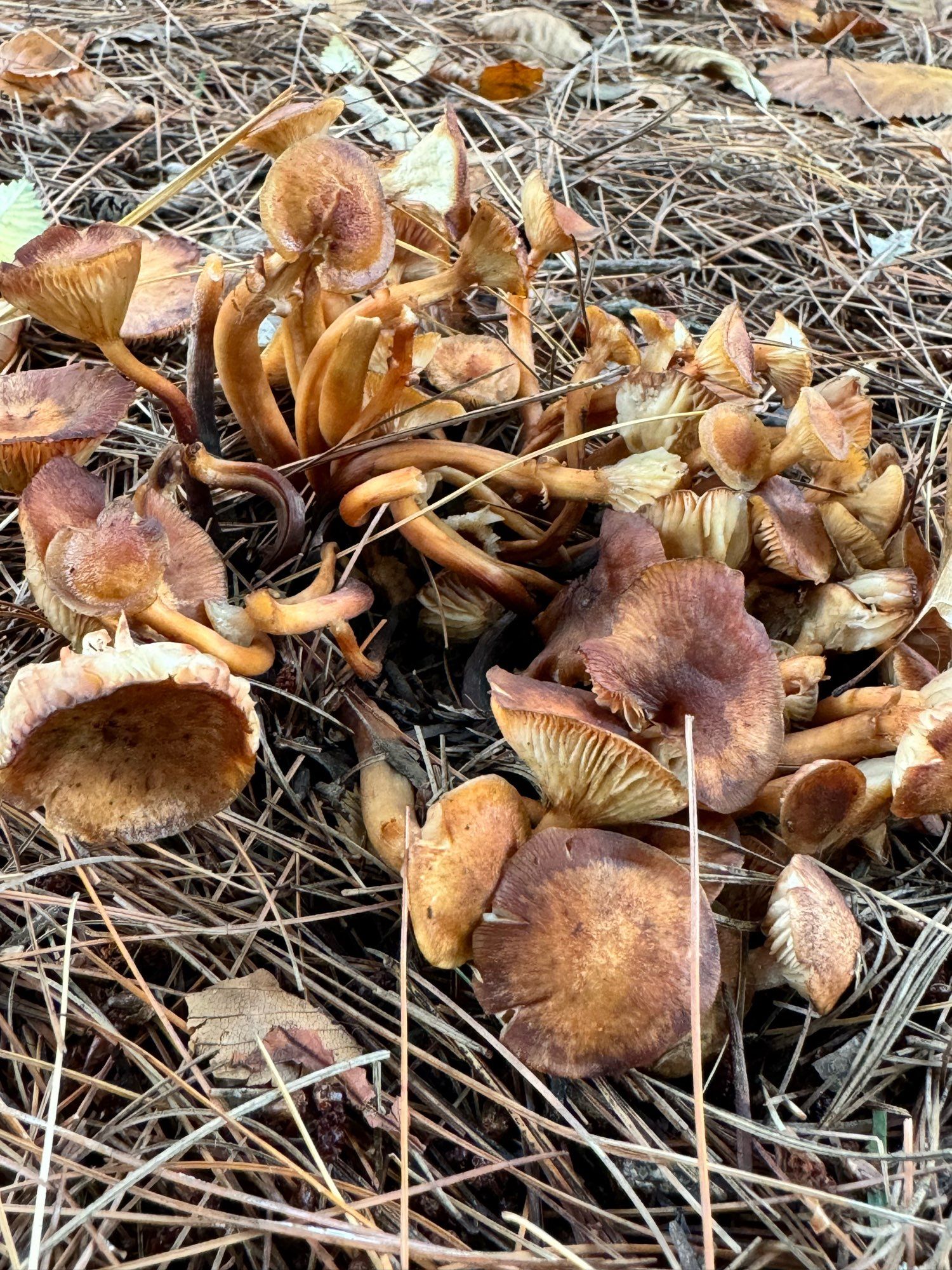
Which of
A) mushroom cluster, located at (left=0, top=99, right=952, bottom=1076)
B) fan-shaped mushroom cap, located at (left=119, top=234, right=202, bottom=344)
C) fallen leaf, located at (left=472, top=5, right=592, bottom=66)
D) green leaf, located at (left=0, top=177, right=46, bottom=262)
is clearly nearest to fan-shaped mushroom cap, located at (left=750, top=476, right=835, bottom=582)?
mushroom cluster, located at (left=0, top=99, right=952, bottom=1076)

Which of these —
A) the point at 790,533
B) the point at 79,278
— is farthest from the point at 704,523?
the point at 79,278

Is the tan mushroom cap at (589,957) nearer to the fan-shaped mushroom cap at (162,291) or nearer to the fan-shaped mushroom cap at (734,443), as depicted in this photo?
the fan-shaped mushroom cap at (734,443)

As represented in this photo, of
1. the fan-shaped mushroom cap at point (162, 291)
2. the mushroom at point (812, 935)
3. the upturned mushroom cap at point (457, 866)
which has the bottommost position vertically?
the mushroom at point (812, 935)

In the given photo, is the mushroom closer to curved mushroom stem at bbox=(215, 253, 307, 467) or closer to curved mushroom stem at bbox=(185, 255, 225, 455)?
curved mushroom stem at bbox=(215, 253, 307, 467)

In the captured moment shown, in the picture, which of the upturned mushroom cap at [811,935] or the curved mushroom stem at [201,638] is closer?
the upturned mushroom cap at [811,935]

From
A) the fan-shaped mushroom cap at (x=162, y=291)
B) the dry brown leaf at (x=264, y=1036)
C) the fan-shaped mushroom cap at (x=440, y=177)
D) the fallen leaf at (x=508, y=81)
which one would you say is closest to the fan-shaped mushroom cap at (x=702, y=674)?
the dry brown leaf at (x=264, y=1036)
